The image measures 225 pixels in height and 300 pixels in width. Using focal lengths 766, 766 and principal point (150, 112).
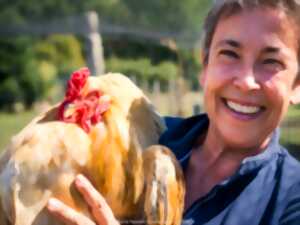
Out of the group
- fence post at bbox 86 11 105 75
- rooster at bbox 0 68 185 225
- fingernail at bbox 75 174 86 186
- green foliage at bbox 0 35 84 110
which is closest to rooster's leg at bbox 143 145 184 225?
rooster at bbox 0 68 185 225

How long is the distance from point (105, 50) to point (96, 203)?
6.68 metres

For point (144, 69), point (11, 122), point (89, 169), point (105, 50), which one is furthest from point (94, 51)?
point (11, 122)

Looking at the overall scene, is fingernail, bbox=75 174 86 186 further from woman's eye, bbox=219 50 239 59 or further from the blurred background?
the blurred background

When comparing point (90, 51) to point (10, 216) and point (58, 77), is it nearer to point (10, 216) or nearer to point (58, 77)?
point (10, 216)

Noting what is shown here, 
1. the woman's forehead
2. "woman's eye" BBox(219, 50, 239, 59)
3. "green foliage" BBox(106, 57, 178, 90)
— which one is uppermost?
the woman's forehead

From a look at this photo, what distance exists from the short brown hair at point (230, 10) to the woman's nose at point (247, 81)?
0.38 feet

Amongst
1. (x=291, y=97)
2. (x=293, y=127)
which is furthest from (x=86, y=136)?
(x=293, y=127)

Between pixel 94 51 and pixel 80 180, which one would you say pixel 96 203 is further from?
pixel 94 51

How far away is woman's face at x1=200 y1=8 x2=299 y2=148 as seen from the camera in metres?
1.35

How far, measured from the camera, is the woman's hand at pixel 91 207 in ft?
A: 4.50

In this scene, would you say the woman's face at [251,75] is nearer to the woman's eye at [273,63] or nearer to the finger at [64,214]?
the woman's eye at [273,63]

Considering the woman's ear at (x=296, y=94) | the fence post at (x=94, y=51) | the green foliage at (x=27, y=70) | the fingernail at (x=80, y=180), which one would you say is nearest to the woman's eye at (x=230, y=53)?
the woman's ear at (x=296, y=94)

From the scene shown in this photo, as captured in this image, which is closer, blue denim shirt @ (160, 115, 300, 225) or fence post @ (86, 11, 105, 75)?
blue denim shirt @ (160, 115, 300, 225)

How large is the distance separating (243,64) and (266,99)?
75 millimetres
